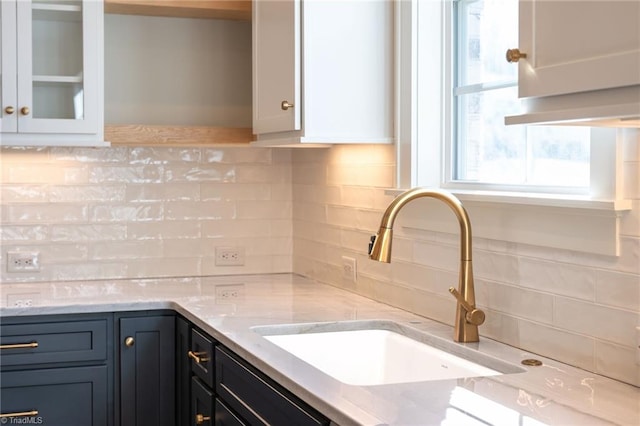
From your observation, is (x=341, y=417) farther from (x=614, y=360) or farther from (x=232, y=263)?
(x=232, y=263)

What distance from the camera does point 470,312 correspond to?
2.29 meters

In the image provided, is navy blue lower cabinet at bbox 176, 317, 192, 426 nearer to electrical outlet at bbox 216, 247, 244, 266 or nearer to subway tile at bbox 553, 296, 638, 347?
electrical outlet at bbox 216, 247, 244, 266

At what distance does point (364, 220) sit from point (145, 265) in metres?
1.05

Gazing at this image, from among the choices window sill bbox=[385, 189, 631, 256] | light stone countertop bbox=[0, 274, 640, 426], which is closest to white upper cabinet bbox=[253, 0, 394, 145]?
window sill bbox=[385, 189, 631, 256]

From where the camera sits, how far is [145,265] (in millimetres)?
3764

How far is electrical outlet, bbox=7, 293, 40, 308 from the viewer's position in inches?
118

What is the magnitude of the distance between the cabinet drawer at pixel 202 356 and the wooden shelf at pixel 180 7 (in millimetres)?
1328

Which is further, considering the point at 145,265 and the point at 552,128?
the point at 145,265

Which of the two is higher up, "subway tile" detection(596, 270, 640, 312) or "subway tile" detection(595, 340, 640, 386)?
"subway tile" detection(596, 270, 640, 312)

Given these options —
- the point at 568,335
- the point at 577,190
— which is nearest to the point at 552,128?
the point at 577,190

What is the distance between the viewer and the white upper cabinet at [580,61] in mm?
1392

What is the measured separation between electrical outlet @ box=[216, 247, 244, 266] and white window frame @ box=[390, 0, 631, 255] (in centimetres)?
121

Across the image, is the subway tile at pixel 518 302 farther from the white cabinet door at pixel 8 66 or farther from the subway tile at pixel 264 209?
the white cabinet door at pixel 8 66

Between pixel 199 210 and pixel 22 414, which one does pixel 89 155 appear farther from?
pixel 22 414
